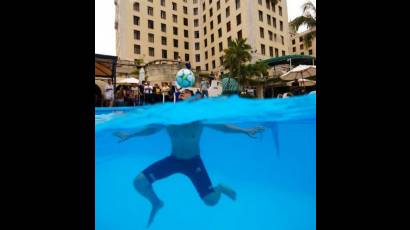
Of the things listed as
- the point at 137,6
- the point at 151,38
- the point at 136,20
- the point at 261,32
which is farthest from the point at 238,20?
the point at 137,6

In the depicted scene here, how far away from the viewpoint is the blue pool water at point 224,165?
488 inches

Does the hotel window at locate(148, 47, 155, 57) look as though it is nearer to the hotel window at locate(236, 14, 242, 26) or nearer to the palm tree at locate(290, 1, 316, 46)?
the hotel window at locate(236, 14, 242, 26)

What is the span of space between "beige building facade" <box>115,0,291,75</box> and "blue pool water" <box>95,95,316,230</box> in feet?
49.8

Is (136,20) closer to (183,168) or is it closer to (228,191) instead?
(183,168)

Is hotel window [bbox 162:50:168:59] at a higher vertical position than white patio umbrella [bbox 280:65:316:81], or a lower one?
higher

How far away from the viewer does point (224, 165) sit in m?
46.9

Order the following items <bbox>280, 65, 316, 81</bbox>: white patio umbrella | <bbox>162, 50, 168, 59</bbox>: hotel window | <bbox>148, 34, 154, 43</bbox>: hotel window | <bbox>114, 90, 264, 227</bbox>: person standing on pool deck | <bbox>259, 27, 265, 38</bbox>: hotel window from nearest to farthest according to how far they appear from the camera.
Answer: <bbox>114, 90, 264, 227</bbox>: person standing on pool deck < <bbox>280, 65, 316, 81</bbox>: white patio umbrella < <bbox>259, 27, 265, 38</bbox>: hotel window < <bbox>148, 34, 154, 43</bbox>: hotel window < <bbox>162, 50, 168, 59</bbox>: hotel window

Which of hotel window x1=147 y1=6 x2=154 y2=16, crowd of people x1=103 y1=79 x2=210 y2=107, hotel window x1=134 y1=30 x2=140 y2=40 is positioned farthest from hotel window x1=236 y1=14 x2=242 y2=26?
crowd of people x1=103 y1=79 x2=210 y2=107

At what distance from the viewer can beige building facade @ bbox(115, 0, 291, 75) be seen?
1558 inches

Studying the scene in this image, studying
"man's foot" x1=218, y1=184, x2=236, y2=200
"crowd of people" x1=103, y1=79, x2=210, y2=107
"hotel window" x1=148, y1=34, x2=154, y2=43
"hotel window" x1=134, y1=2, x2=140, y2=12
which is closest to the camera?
"man's foot" x1=218, y1=184, x2=236, y2=200

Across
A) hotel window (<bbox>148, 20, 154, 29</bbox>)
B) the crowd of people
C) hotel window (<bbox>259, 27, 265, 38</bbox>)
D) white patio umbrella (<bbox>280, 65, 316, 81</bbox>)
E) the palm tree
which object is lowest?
the crowd of people

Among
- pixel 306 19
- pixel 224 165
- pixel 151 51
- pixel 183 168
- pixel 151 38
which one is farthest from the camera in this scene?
pixel 151 38

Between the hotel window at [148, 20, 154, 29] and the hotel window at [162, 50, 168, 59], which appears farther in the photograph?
the hotel window at [162, 50, 168, 59]

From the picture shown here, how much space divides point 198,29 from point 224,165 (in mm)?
27227
